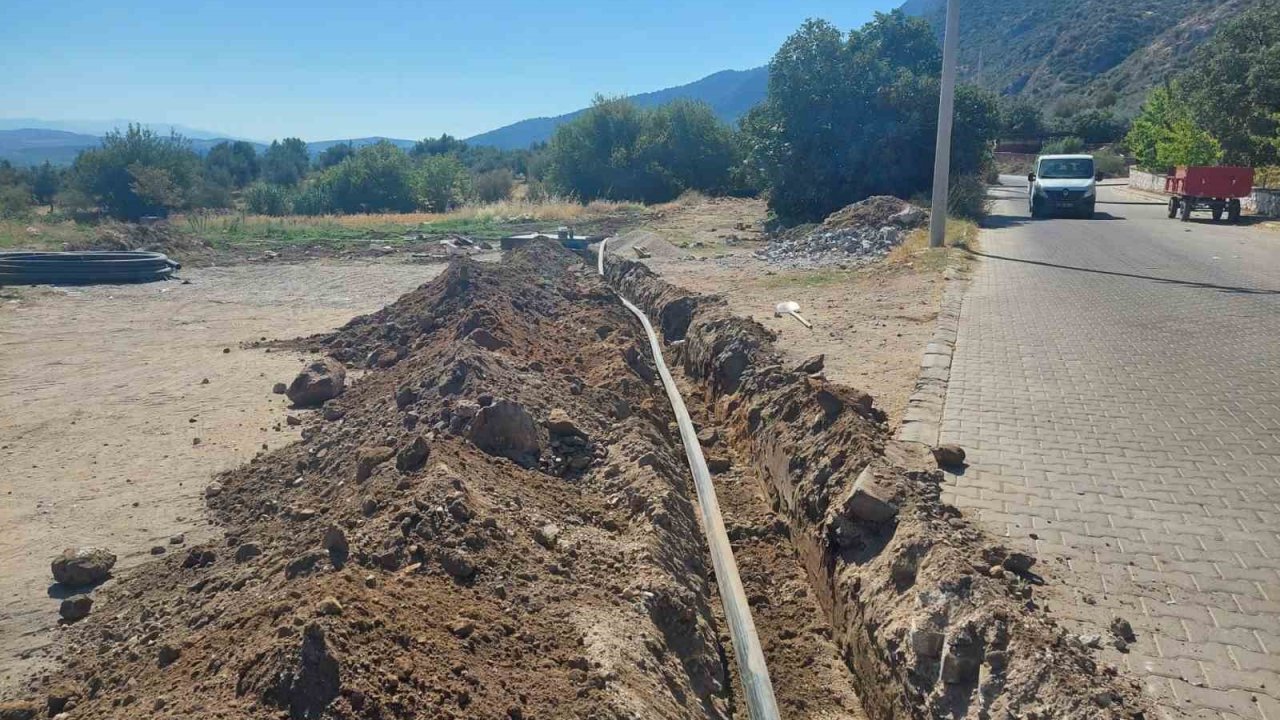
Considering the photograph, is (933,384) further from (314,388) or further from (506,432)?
(314,388)

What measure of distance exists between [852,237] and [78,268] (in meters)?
17.6

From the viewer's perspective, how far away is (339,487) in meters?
6.14

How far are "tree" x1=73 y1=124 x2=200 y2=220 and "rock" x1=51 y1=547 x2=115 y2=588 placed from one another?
4289 centimetres

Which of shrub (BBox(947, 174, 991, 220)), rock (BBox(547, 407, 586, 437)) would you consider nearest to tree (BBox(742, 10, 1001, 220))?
shrub (BBox(947, 174, 991, 220))

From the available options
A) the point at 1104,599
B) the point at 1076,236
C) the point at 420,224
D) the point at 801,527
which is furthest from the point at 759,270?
the point at 420,224

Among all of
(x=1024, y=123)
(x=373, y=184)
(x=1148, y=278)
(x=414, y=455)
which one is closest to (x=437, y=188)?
(x=373, y=184)

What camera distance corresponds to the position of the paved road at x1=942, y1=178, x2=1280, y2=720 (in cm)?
433

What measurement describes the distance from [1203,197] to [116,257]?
28884mm

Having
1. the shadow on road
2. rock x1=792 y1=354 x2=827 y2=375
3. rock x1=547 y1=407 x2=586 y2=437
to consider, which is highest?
rock x1=547 y1=407 x2=586 y2=437

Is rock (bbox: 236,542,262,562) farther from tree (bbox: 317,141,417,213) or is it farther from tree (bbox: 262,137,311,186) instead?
tree (bbox: 262,137,311,186)

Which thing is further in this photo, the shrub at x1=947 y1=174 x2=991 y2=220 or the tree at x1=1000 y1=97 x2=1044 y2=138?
the tree at x1=1000 y1=97 x2=1044 y2=138

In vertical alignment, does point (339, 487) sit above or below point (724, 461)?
above

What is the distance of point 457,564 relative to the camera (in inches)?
169

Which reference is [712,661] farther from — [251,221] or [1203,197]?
[251,221]
